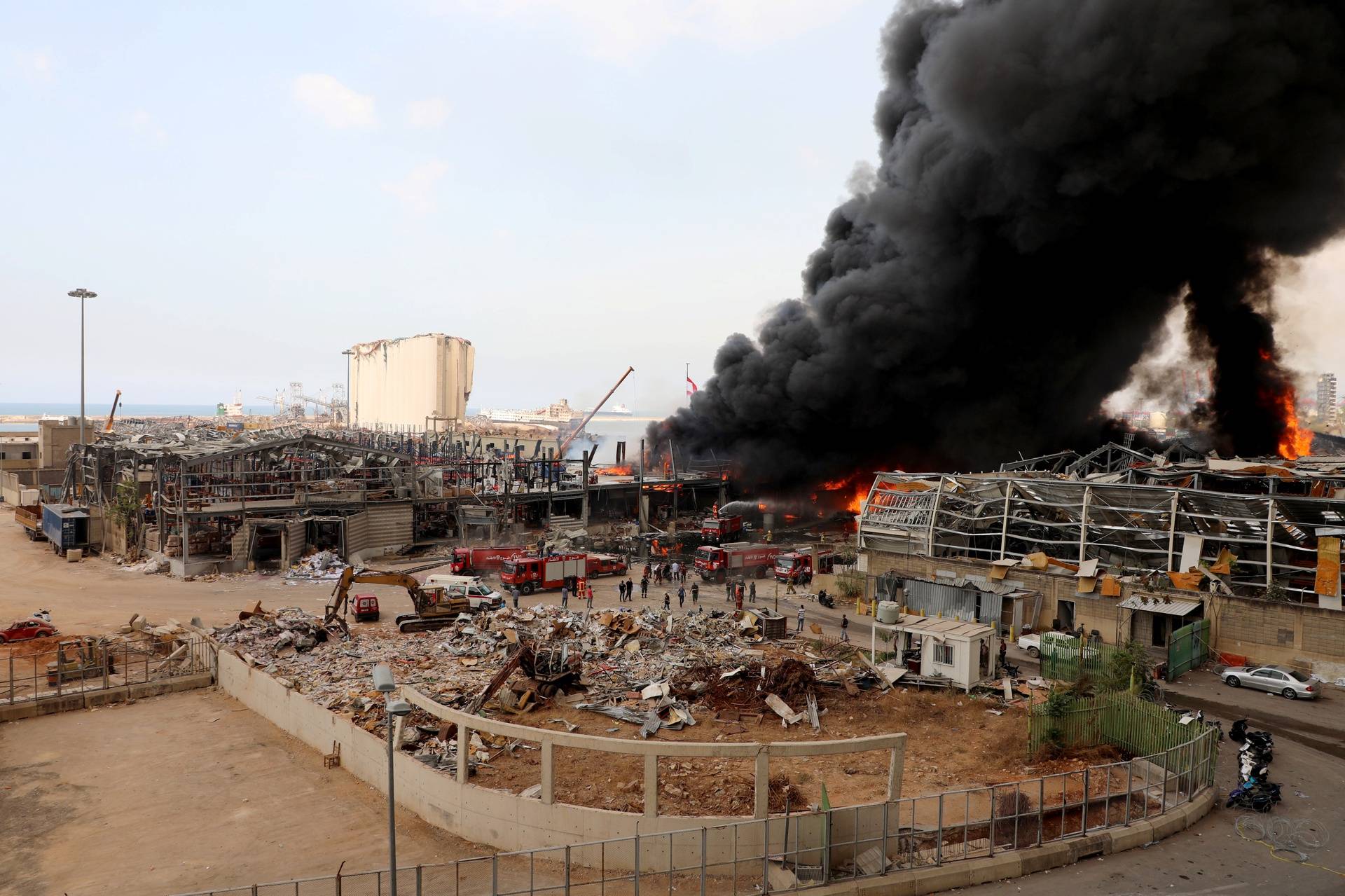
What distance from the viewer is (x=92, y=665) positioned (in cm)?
2388

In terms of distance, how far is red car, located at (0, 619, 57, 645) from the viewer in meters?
27.3

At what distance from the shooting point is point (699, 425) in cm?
6612

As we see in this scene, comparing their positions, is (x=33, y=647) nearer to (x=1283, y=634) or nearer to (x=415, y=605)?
(x=415, y=605)

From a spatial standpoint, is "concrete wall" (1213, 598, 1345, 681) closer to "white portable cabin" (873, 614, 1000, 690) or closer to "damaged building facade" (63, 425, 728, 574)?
"white portable cabin" (873, 614, 1000, 690)

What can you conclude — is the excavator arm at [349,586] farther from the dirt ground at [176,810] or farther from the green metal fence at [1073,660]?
the green metal fence at [1073,660]

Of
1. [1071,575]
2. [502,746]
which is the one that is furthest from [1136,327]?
[502,746]

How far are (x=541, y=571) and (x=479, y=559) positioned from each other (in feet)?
13.6

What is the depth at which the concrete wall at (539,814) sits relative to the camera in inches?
494

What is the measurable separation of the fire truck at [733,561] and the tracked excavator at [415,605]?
486 inches

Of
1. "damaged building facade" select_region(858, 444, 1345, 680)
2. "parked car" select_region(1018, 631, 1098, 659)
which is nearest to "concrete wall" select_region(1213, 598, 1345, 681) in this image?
"damaged building facade" select_region(858, 444, 1345, 680)

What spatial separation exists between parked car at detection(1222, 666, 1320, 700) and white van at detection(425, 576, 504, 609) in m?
22.5

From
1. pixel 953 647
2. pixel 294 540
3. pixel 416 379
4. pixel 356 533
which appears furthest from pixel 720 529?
pixel 416 379

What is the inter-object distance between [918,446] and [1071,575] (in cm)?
2980


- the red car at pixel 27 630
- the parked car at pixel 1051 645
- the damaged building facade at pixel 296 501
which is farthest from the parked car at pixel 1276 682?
the red car at pixel 27 630
